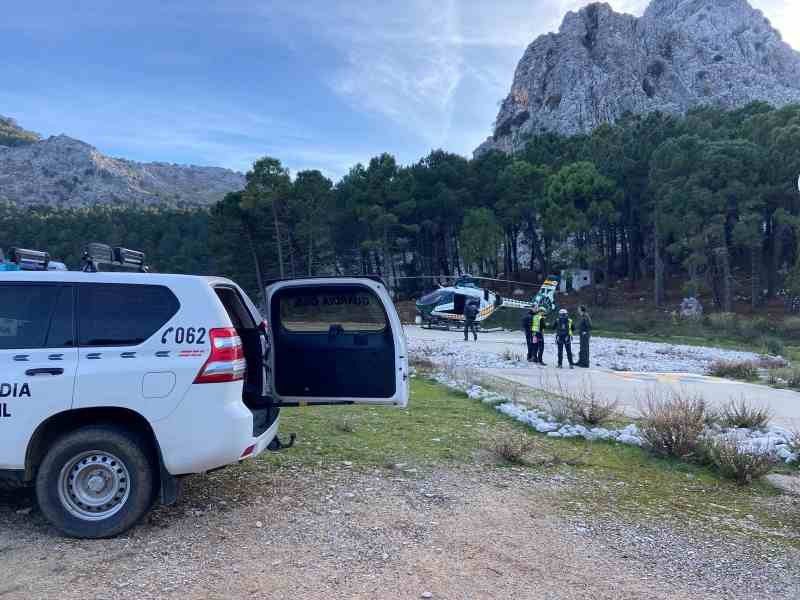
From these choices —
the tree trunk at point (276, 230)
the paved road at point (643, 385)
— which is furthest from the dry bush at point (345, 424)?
the tree trunk at point (276, 230)

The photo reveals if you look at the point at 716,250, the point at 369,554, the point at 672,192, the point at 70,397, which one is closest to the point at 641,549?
the point at 369,554

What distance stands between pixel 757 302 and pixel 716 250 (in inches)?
265

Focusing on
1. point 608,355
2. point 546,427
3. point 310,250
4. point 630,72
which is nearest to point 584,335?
point 608,355

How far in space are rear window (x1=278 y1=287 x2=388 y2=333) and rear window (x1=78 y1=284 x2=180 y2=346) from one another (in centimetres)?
174

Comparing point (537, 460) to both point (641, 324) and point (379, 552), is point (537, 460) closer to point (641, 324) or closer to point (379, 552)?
point (379, 552)

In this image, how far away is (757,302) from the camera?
132ft

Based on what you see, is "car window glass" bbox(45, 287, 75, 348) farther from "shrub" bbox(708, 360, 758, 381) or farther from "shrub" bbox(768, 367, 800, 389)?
"shrub" bbox(708, 360, 758, 381)

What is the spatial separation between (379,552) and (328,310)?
9.12ft

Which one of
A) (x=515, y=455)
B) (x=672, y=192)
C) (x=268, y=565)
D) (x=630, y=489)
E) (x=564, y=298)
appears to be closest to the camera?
(x=268, y=565)

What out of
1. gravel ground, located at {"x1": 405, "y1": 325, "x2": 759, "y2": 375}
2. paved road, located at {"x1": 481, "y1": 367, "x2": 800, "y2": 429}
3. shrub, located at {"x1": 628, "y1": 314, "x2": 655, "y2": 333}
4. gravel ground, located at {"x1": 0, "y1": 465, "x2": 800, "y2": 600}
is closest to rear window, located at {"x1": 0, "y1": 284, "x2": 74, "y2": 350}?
gravel ground, located at {"x1": 0, "y1": 465, "x2": 800, "y2": 600}

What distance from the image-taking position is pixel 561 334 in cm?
1783

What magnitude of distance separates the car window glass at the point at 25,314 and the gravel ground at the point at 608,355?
42.1 ft

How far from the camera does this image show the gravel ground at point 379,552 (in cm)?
363

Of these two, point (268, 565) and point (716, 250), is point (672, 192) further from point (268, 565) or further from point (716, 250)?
Answer: point (268, 565)
